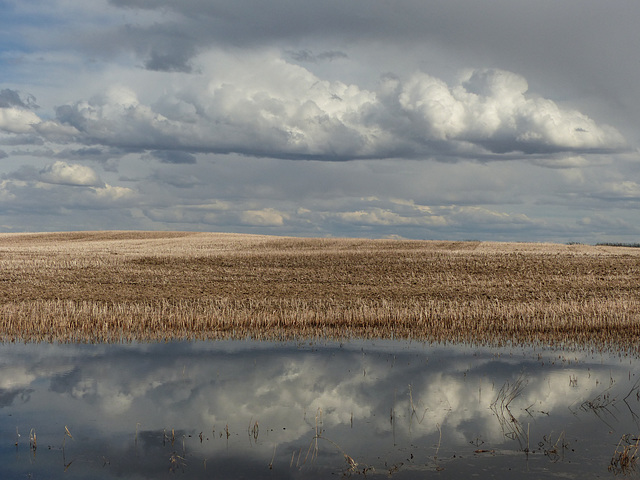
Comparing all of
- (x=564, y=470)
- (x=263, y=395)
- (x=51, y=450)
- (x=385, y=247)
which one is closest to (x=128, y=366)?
(x=263, y=395)

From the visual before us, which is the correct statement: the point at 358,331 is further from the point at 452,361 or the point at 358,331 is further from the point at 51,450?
the point at 51,450

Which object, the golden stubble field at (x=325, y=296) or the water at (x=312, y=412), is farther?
the golden stubble field at (x=325, y=296)

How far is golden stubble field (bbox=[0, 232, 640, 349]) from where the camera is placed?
23578mm

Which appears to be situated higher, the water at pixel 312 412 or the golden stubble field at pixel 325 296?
the golden stubble field at pixel 325 296

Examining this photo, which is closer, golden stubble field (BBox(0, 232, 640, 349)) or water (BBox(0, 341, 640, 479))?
water (BBox(0, 341, 640, 479))

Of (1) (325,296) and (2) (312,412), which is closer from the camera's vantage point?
(2) (312,412)

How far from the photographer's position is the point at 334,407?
13891mm

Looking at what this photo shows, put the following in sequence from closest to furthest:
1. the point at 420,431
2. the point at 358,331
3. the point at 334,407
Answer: the point at 420,431 < the point at 334,407 < the point at 358,331

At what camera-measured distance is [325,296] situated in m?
31.5

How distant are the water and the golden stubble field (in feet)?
11.4

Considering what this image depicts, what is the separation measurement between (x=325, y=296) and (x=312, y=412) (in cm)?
1805

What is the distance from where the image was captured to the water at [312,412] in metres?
10.5

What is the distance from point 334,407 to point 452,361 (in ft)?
19.2

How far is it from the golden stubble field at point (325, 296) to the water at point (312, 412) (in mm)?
3463
